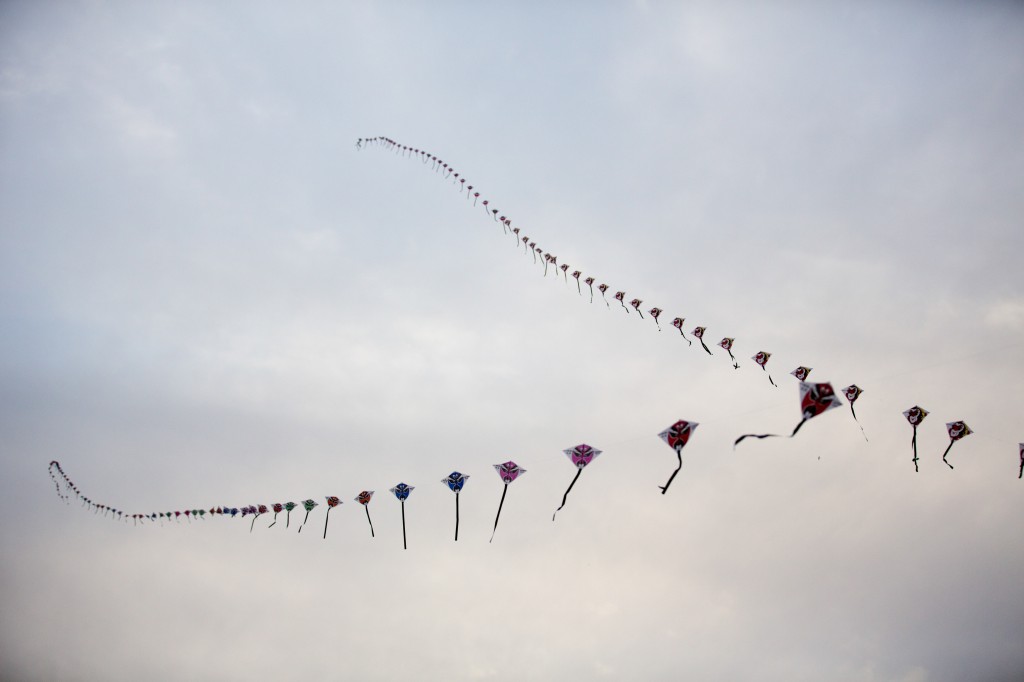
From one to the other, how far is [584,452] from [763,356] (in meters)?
16.5

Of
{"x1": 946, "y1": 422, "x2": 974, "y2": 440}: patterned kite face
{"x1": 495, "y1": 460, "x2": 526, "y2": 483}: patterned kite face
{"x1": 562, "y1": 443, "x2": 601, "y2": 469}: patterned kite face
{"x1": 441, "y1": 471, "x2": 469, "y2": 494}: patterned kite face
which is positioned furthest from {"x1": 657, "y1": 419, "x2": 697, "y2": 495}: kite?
{"x1": 946, "y1": 422, "x2": 974, "y2": 440}: patterned kite face

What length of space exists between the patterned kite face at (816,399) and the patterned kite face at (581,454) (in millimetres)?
10393

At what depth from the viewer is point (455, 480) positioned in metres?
32.4

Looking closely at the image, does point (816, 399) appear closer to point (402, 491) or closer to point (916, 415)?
point (916, 415)

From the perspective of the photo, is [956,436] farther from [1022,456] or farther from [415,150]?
[415,150]

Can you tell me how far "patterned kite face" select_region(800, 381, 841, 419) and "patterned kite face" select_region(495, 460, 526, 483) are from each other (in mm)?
15651

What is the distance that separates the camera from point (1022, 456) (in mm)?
26500

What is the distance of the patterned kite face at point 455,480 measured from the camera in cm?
3203

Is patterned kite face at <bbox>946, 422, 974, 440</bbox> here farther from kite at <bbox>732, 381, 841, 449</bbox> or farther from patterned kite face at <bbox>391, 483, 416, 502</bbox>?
patterned kite face at <bbox>391, 483, 416, 502</bbox>

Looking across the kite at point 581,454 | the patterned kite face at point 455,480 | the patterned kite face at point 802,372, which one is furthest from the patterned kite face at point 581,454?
the patterned kite face at point 802,372

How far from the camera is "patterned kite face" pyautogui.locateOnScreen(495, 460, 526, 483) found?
3084cm

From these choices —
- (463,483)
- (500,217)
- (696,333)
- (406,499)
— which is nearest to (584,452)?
(463,483)

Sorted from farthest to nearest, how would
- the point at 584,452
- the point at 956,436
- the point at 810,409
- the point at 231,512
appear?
the point at 231,512, the point at 956,436, the point at 584,452, the point at 810,409

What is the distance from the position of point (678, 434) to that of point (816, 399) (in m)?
6.51
